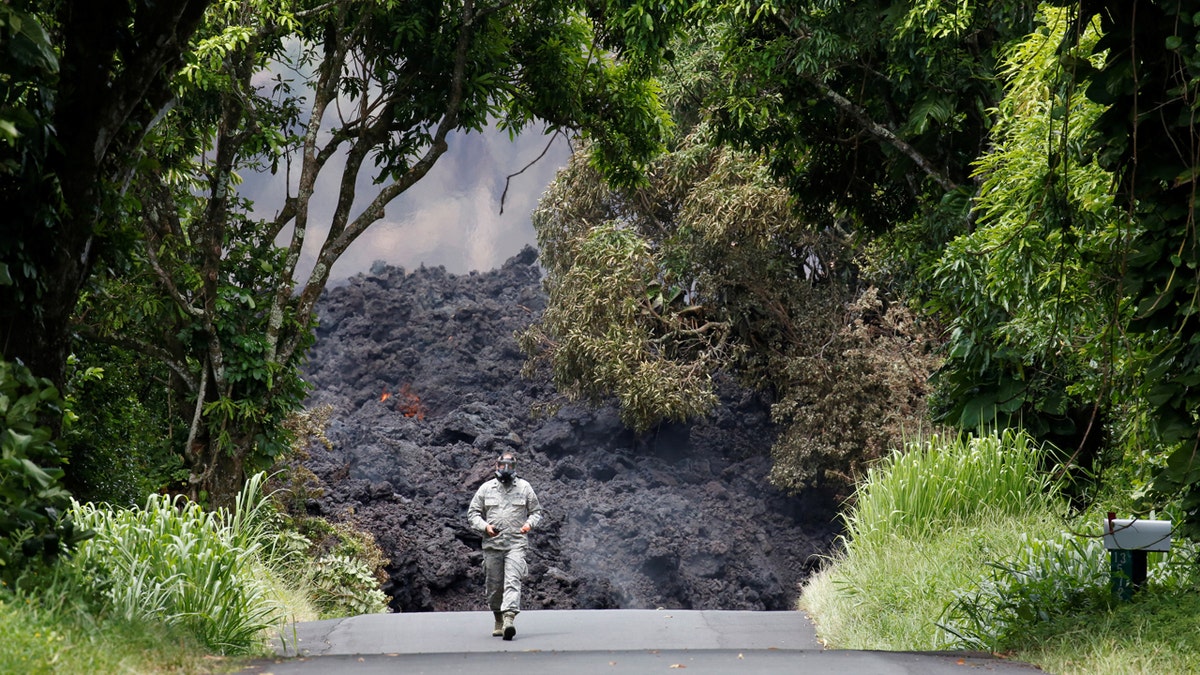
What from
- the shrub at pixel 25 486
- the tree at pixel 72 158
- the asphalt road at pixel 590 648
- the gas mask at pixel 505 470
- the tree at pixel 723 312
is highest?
the tree at pixel 723 312

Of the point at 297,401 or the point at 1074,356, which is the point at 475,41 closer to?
the point at 297,401

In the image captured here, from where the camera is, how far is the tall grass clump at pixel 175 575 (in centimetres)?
789

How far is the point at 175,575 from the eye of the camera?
8.16 meters

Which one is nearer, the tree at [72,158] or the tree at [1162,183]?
the tree at [1162,183]

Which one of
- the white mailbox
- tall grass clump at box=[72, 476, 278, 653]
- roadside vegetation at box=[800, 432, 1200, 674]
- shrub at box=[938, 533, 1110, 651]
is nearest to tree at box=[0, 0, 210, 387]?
tall grass clump at box=[72, 476, 278, 653]

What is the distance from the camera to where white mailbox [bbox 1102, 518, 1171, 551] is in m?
7.84

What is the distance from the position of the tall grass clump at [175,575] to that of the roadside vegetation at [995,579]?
514 centimetres

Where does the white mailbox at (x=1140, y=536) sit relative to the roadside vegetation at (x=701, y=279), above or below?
below

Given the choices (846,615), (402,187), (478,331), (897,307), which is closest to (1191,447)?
(846,615)

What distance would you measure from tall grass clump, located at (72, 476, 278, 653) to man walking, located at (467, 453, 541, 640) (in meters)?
2.80

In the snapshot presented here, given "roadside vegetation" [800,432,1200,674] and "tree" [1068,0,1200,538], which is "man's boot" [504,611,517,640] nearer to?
"roadside vegetation" [800,432,1200,674]

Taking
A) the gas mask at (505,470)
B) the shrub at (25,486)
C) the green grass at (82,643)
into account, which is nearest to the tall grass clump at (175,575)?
the green grass at (82,643)

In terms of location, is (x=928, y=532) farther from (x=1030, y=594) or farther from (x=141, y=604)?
(x=141, y=604)

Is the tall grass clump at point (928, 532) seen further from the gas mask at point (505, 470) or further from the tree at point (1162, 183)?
the gas mask at point (505, 470)
